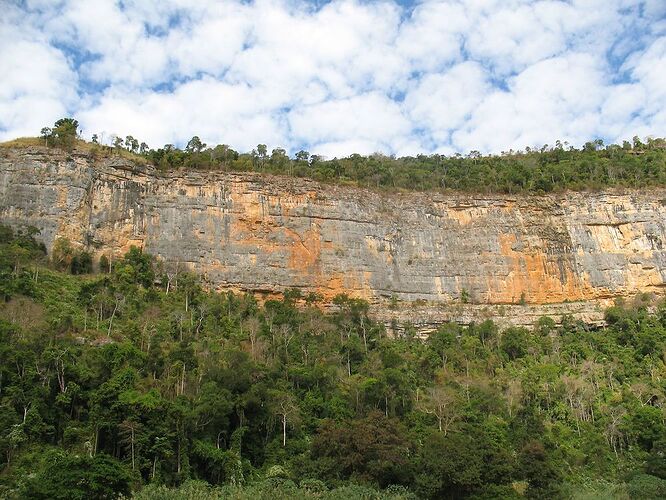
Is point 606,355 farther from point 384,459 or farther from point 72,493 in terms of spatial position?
point 72,493

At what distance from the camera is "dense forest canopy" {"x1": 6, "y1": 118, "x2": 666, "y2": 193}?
180 ft

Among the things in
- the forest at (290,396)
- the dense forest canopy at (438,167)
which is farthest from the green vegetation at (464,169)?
the forest at (290,396)

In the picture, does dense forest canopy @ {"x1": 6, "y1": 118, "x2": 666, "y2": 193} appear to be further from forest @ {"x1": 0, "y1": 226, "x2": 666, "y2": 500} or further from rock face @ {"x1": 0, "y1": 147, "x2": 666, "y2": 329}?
forest @ {"x1": 0, "y1": 226, "x2": 666, "y2": 500}

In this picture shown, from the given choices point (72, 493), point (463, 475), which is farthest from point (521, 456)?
point (72, 493)

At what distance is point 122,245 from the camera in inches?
1949

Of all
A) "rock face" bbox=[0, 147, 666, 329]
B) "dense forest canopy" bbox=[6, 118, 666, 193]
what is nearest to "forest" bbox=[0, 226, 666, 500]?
"rock face" bbox=[0, 147, 666, 329]

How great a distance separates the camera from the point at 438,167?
214ft

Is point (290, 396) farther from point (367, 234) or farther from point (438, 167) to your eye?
point (438, 167)

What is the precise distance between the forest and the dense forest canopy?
34.2 ft

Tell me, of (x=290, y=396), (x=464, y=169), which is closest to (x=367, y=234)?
(x=464, y=169)

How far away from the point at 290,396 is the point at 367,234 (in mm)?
23620

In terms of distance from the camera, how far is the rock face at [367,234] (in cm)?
4981

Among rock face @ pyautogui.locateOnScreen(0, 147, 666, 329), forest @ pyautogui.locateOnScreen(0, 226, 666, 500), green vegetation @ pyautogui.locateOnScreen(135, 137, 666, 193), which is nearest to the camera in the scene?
forest @ pyautogui.locateOnScreen(0, 226, 666, 500)

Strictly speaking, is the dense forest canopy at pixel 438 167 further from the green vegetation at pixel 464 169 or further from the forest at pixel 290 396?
the forest at pixel 290 396
